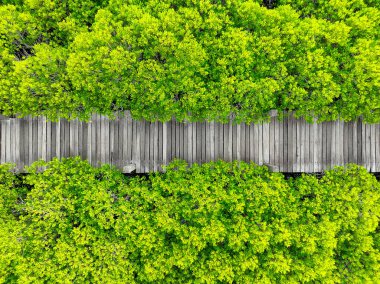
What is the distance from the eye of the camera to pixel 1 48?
627 inches

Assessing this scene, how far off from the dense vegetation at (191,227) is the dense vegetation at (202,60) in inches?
159

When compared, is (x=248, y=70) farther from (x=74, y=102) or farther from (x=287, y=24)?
(x=74, y=102)

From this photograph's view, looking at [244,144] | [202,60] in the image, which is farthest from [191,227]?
[202,60]

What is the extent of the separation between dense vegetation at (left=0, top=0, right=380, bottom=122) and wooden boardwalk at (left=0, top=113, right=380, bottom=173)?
6.59 feet

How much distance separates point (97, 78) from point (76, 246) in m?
9.28

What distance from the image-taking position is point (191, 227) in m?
15.0

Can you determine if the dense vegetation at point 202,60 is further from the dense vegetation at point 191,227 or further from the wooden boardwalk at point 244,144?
the dense vegetation at point 191,227

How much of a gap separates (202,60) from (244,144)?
20.5 ft

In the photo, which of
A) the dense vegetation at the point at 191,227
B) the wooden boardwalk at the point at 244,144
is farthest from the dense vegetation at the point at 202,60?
the dense vegetation at the point at 191,227

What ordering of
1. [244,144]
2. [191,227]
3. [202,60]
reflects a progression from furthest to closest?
[244,144] < [191,227] < [202,60]

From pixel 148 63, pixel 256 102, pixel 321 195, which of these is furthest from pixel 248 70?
pixel 321 195

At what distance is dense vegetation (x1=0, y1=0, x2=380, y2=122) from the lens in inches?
572

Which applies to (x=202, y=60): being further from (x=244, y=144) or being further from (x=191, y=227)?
(x=191, y=227)

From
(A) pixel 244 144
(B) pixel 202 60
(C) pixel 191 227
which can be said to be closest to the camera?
(B) pixel 202 60
